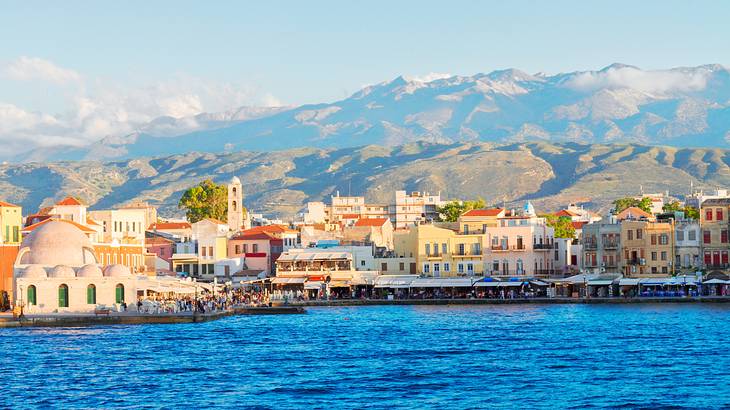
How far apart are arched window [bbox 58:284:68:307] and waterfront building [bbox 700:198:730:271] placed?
155ft

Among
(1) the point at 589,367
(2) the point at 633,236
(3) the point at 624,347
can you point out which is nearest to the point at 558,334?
(3) the point at 624,347

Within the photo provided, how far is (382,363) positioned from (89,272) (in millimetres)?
28672

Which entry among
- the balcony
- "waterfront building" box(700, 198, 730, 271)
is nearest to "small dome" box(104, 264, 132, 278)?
the balcony

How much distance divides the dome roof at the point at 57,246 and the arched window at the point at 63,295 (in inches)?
97.5

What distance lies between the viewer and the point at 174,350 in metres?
64.6

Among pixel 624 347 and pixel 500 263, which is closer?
pixel 624 347

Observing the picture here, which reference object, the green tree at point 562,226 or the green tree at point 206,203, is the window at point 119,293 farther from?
the green tree at point 206,203

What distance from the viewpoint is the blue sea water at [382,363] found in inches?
1868

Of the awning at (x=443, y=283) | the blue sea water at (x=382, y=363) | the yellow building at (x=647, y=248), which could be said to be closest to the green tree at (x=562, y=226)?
the yellow building at (x=647, y=248)

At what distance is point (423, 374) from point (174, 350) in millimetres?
15101

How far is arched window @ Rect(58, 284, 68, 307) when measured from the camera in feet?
268

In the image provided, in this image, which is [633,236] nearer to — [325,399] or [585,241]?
[585,241]

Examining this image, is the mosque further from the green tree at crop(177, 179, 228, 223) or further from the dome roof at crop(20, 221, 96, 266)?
the green tree at crop(177, 179, 228, 223)

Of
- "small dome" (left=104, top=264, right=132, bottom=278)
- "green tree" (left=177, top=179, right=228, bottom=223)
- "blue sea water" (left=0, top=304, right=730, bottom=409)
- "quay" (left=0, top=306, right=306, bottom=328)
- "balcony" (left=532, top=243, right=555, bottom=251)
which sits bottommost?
"blue sea water" (left=0, top=304, right=730, bottom=409)
